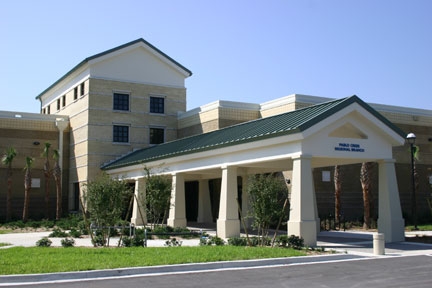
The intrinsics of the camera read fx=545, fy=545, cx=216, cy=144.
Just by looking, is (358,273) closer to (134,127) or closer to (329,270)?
(329,270)

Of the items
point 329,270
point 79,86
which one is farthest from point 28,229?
point 329,270

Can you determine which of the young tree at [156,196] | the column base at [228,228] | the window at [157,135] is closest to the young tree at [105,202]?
the column base at [228,228]

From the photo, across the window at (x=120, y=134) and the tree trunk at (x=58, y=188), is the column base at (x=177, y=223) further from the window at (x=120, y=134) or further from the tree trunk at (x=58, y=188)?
the window at (x=120, y=134)

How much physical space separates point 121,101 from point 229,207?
21.4m

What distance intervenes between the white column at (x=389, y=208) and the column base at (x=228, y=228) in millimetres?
6242

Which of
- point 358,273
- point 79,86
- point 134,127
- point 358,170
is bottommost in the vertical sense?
point 358,273

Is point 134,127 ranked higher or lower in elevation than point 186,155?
higher

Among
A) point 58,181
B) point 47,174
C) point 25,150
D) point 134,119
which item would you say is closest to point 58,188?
point 58,181

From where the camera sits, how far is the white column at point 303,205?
20266 mm

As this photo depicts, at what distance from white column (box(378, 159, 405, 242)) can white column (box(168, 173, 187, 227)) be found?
11.1 m

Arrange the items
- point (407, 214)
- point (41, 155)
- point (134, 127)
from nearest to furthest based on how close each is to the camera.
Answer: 1. point (407, 214)
2. point (41, 155)
3. point (134, 127)

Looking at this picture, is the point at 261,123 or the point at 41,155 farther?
the point at 41,155

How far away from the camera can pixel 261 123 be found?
1022 inches

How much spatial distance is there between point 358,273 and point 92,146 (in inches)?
1221
